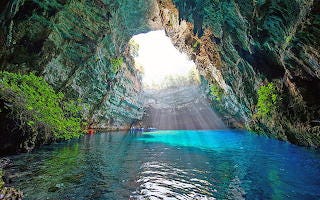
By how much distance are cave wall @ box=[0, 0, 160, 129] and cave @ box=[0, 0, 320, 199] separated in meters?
0.10

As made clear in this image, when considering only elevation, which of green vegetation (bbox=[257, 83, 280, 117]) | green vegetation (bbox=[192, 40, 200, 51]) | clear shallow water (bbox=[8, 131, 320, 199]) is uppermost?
green vegetation (bbox=[192, 40, 200, 51])

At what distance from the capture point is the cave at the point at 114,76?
9.62 metres

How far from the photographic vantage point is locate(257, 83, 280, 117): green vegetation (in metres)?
20.3

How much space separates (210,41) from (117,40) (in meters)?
10.7

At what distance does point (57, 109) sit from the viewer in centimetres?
1466

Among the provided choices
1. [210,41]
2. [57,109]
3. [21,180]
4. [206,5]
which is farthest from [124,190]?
[210,41]

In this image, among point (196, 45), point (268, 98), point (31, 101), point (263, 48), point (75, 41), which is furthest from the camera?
point (196, 45)

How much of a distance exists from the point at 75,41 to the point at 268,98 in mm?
17071

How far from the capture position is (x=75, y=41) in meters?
22.1

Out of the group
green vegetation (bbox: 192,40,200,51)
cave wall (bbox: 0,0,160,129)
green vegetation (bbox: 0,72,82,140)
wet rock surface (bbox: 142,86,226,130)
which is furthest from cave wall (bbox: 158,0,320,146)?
wet rock surface (bbox: 142,86,226,130)

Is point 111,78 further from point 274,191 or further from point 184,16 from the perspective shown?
point 274,191

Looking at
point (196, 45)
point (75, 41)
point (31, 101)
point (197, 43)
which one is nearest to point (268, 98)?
point (197, 43)

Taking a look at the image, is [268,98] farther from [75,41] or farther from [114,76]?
[114,76]

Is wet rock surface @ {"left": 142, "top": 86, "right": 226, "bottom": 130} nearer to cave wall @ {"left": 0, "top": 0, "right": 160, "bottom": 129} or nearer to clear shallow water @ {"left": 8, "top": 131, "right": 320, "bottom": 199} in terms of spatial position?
cave wall @ {"left": 0, "top": 0, "right": 160, "bottom": 129}
